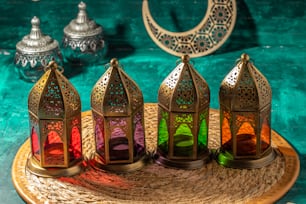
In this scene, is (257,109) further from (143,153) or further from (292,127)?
(292,127)

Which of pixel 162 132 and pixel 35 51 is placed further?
pixel 35 51

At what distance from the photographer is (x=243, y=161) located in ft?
5.01

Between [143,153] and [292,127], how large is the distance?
444mm

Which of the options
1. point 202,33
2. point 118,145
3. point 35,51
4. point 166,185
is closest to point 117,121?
point 118,145

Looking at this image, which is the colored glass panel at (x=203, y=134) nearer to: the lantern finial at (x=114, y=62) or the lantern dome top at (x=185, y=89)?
the lantern dome top at (x=185, y=89)

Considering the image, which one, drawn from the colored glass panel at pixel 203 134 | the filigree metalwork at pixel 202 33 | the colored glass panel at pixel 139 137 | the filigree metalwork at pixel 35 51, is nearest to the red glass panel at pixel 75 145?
the colored glass panel at pixel 139 137

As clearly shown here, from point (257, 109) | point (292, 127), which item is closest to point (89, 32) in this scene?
point (292, 127)

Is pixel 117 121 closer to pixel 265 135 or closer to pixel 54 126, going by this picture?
pixel 54 126

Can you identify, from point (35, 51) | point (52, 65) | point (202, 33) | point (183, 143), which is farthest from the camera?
point (202, 33)

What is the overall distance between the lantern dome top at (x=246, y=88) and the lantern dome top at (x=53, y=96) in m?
0.32

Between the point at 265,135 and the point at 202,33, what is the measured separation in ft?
2.31

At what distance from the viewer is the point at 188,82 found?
147cm

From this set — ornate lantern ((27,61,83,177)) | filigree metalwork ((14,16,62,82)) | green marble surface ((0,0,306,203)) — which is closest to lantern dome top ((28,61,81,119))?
ornate lantern ((27,61,83,177))

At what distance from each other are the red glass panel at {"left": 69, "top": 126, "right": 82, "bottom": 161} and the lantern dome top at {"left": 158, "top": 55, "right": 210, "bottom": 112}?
19cm
